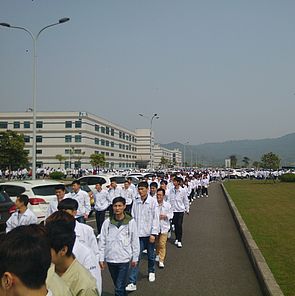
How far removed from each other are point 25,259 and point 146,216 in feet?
18.2

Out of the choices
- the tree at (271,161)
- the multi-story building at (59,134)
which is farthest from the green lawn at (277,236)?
the multi-story building at (59,134)

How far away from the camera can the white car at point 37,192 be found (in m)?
11.7

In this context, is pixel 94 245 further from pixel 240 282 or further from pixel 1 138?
pixel 1 138

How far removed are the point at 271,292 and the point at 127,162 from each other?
112m

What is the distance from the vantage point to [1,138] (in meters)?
45.1

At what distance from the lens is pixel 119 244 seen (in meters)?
5.44

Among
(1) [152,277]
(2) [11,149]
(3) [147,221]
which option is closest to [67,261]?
(3) [147,221]

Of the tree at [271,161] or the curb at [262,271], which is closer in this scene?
the curb at [262,271]

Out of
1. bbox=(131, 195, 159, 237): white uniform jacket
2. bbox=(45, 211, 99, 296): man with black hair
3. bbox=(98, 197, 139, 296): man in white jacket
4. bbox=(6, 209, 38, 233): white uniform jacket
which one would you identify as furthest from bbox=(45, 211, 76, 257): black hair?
bbox=(131, 195, 159, 237): white uniform jacket

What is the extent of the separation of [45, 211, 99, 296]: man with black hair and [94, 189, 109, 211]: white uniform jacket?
338 inches

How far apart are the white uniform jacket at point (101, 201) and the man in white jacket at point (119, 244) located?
20.1 ft

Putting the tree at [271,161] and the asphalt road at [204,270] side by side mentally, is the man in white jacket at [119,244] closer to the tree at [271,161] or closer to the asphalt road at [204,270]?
the asphalt road at [204,270]

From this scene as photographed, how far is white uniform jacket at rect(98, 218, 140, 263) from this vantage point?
545cm

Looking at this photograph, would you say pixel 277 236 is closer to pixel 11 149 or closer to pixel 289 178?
pixel 289 178
